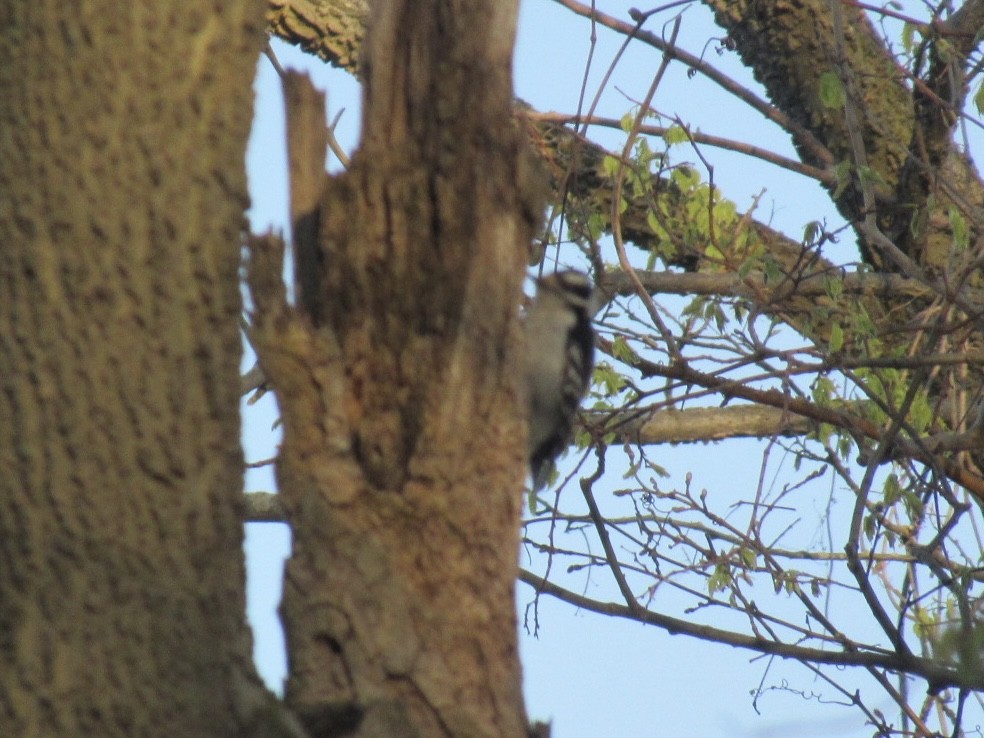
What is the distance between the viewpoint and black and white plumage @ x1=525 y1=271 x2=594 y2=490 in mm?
5539

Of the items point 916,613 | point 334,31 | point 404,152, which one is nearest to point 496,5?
point 404,152

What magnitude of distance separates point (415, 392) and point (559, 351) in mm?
2803

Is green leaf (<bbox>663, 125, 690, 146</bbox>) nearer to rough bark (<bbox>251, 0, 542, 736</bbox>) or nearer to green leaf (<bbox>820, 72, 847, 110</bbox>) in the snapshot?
green leaf (<bbox>820, 72, 847, 110</bbox>)

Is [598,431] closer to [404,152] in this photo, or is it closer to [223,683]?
[404,152]

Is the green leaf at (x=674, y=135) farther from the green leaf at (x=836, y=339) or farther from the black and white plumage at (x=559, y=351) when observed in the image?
the green leaf at (x=836, y=339)

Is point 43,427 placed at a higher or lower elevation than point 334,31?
lower

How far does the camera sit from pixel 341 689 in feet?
8.80

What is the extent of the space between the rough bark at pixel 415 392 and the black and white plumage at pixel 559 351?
99.0 inches

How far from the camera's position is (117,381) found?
2.23 m

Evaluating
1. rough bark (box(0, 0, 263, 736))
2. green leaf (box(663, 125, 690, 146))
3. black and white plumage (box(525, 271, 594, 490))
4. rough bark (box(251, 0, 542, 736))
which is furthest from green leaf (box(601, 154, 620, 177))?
rough bark (box(0, 0, 263, 736))

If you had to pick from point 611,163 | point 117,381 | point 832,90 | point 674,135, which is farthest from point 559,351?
point 117,381

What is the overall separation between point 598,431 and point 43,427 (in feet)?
10.9

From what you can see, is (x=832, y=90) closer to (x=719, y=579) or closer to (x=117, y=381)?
(x=719, y=579)

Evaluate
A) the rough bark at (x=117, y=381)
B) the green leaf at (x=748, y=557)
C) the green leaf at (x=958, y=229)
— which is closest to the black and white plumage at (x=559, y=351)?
the green leaf at (x=748, y=557)
